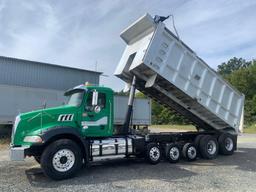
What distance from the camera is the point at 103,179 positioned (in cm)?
811

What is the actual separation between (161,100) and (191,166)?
3.18 metres

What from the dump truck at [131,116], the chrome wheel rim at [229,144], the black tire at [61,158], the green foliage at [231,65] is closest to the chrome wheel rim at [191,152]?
the dump truck at [131,116]

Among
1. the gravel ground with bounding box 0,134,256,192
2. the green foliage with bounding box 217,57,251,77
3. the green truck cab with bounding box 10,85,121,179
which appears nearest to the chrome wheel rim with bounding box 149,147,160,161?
the gravel ground with bounding box 0,134,256,192

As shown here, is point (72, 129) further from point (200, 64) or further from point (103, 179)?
point (200, 64)

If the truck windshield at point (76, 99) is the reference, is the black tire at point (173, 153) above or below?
below

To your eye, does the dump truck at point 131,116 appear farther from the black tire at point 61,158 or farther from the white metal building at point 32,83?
the white metal building at point 32,83

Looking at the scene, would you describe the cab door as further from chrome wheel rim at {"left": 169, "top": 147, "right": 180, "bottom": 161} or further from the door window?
chrome wheel rim at {"left": 169, "top": 147, "right": 180, "bottom": 161}

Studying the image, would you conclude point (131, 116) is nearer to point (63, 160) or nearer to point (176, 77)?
point (176, 77)

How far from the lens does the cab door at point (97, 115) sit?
357 inches

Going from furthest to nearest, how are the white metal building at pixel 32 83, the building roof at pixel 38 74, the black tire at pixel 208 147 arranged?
the building roof at pixel 38 74 → the white metal building at pixel 32 83 → the black tire at pixel 208 147

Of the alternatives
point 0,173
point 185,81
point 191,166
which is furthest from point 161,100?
point 0,173

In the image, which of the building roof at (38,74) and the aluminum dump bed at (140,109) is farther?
the building roof at (38,74)

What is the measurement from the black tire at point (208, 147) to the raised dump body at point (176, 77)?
2.08 ft

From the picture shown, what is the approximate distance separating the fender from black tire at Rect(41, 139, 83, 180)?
170mm
